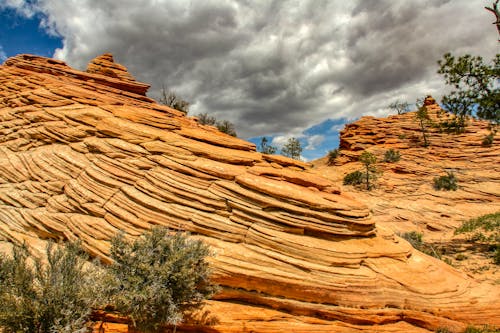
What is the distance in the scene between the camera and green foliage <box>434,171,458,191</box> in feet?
121

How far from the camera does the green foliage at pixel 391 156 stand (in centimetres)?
4606

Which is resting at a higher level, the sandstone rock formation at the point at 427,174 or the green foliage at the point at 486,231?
the sandstone rock formation at the point at 427,174

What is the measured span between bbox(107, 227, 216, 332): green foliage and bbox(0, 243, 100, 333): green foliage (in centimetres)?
80

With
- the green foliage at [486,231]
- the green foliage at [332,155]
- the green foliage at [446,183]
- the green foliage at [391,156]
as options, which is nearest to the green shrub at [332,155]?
the green foliage at [332,155]

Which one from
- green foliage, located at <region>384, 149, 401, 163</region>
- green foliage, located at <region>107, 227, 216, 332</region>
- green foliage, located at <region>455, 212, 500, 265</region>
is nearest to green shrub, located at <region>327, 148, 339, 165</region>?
green foliage, located at <region>384, 149, 401, 163</region>

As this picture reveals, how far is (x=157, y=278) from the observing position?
7977mm

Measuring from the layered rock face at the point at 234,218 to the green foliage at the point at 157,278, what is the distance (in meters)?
0.84

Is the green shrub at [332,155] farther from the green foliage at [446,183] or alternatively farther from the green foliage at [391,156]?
the green foliage at [446,183]

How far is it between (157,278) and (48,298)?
8.96 ft

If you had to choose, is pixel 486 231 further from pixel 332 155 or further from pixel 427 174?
pixel 332 155

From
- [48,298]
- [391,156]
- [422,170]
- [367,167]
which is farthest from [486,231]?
[48,298]

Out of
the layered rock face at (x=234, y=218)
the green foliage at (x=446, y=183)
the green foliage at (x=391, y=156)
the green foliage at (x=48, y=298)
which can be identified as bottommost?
the green foliage at (x=48, y=298)

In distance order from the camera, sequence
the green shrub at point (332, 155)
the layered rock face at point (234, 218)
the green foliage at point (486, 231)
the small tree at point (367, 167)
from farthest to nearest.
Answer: the green shrub at point (332, 155), the small tree at point (367, 167), the green foliage at point (486, 231), the layered rock face at point (234, 218)

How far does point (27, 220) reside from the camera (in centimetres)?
1156
